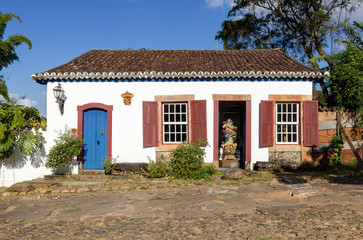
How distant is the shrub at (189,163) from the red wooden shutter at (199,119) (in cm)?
49

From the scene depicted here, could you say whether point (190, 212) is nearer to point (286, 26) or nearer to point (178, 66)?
point (178, 66)

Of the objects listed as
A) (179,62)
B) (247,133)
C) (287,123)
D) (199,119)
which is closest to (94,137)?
(199,119)

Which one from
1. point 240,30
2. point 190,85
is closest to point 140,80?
point 190,85

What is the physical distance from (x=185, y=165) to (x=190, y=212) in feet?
11.4

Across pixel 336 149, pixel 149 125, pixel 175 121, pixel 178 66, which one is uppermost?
pixel 178 66

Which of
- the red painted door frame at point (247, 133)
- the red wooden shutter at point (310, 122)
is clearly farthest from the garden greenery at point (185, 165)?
the red wooden shutter at point (310, 122)

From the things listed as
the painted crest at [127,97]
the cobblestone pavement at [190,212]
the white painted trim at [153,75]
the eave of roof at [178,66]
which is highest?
the eave of roof at [178,66]

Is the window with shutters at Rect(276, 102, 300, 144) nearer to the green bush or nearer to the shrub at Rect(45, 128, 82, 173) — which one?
the green bush

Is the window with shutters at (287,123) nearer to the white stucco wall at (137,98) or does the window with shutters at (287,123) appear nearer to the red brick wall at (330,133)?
the white stucco wall at (137,98)

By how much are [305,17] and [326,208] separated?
1523 centimetres

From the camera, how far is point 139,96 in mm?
9906

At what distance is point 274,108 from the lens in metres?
9.92

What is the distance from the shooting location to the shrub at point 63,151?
8.95m

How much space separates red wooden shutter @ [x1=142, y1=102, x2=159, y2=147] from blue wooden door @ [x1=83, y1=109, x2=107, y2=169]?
1353 mm
